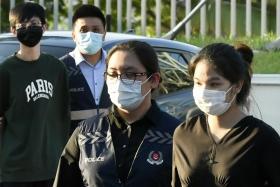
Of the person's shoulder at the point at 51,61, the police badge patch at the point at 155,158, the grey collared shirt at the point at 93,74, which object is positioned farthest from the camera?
the grey collared shirt at the point at 93,74

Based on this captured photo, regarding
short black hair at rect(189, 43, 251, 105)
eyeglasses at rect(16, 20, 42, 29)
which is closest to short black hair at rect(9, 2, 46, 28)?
eyeglasses at rect(16, 20, 42, 29)

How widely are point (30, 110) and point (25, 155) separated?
0.88 feet

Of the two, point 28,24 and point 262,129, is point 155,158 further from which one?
point 28,24

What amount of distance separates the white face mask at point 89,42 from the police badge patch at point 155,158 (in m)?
2.12

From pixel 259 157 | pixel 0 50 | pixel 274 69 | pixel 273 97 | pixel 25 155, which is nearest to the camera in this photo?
pixel 259 157

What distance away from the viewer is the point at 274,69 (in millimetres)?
11148

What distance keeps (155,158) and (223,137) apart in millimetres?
336

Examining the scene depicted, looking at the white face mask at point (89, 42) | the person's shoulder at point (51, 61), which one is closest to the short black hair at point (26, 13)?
the person's shoulder at point (51, 61)

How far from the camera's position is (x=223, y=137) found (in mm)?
3918

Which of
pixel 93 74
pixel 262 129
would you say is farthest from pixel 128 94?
pixel 93 74

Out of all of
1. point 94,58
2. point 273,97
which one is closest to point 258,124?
point 94,58

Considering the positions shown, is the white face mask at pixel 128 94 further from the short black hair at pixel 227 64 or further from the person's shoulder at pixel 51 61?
the person's shoulder at pixel 51 61

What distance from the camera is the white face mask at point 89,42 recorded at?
5.82m

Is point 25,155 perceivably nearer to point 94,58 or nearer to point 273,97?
point 94,58
